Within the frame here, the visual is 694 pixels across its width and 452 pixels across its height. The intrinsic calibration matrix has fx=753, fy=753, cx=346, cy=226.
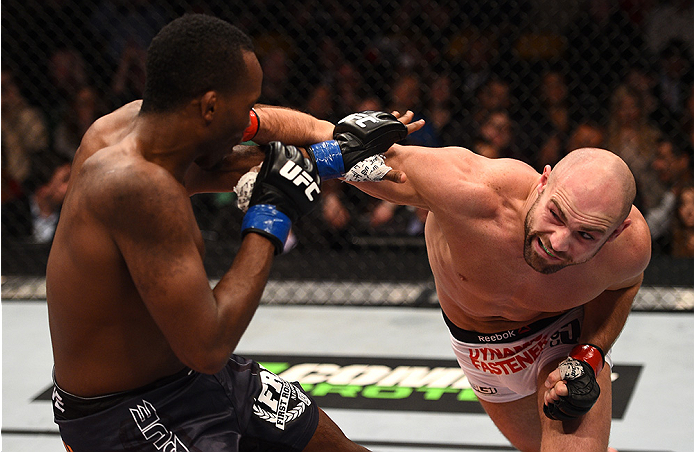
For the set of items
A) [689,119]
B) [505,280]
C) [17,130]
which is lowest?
[17,130]

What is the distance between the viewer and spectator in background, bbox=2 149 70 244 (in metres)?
4.11

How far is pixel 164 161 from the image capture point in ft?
4.14

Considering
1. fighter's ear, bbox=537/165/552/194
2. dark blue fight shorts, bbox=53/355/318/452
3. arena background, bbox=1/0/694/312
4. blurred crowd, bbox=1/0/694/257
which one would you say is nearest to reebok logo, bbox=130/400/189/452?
dark blue fight shorts, bbox=53/355/318/452

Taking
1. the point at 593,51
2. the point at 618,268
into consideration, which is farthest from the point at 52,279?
the point at 593,51

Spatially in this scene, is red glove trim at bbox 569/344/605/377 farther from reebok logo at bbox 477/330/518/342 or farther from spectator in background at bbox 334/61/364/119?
spectator in background at bbox 334/61/364/119

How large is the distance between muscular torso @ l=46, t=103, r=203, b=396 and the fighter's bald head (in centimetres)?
84

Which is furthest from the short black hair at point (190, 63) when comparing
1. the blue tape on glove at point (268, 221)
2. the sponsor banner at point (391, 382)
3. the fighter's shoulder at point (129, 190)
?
the sponsor banner at point (391, 382)

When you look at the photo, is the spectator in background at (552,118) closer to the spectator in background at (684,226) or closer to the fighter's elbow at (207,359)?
the spectator in background at (684,226)

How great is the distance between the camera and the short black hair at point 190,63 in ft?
3.98

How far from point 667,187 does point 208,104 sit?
3.17m

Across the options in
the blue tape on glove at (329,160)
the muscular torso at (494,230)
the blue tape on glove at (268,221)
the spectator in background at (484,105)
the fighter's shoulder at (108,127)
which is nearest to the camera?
the blue tape on glove at (268,221)

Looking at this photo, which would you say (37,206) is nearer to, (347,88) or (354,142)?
(347,88)

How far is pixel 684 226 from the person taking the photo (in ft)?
12.3

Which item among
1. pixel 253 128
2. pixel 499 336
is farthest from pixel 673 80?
pixel 253 128
